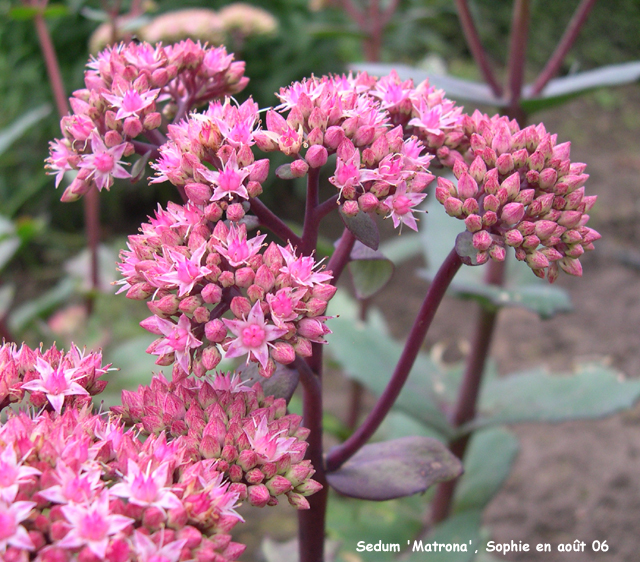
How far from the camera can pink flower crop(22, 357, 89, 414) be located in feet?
2.13

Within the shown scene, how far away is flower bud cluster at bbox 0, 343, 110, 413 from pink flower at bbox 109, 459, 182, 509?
14 cm

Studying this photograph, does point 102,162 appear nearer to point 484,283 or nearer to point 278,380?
point 278,380

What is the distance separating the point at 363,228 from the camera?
0.67 metres

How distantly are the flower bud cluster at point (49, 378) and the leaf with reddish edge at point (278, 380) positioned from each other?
17 centimetres

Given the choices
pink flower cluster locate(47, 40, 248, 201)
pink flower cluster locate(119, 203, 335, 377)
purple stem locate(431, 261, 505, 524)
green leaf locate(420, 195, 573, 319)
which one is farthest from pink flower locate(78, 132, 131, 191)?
purple stem locate(431, 261, 505, 524)

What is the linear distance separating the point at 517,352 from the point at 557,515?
871mm

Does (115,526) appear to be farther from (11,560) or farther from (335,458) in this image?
(335,458)

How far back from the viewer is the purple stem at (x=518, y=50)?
1.29 meters

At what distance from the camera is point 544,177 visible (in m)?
0.69

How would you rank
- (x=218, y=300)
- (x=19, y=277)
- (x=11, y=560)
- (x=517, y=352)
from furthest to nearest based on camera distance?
(x=19, y=277) < (x=517, y=352) < (x=218, y=300) < (x=11, y=560)

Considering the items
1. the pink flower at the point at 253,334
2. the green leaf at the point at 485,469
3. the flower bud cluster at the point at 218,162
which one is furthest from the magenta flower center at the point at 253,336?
the green leaf at the point at 485,469

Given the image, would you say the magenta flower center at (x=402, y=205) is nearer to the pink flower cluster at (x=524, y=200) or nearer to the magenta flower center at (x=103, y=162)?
the pink flower cluster at (x=524, y=200)

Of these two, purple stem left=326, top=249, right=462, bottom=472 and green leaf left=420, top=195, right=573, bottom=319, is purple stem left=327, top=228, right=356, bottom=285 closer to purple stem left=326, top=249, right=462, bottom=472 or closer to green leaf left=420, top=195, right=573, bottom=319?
purple stem left=326, top=249, right=462, bottom=472

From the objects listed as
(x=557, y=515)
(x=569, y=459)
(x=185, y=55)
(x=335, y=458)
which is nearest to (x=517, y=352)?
(x=569, y=459)
